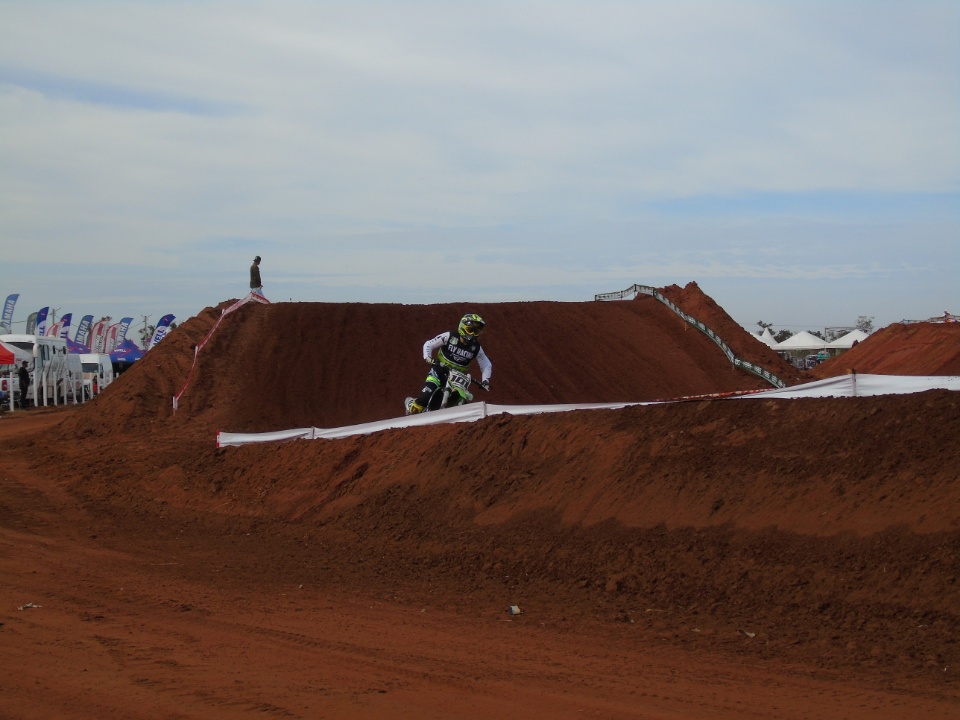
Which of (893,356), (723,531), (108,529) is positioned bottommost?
(108,529)

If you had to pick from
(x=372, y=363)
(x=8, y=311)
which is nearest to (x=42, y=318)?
(x=8, y=311)

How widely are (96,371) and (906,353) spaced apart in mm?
36200

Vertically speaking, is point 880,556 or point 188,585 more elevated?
point 880,556

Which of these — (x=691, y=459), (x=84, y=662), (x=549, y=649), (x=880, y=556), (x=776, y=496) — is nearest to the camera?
(x=84, y=662)

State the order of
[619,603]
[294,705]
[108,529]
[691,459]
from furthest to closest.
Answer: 1. [108,529]
2. [691,459]
3. [619,603]
4. [294,705]

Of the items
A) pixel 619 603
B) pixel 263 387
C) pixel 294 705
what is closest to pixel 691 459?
pixel 619 603

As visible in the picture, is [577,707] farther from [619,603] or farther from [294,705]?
[619,603]

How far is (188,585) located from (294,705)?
410 cm

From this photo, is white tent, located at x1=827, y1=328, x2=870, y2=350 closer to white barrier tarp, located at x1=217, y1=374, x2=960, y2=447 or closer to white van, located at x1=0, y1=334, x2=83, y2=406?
white van, located at x1=0, y1=334, x2=83, y2=406

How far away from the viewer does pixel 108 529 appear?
12.4 meters

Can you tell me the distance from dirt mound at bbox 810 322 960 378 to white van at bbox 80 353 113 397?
31305mm

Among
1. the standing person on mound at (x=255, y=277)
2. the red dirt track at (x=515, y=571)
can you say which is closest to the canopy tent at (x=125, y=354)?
the standing person on mound at (x=255, y=277)

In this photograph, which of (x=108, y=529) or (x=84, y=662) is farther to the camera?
(x=108, y=529)

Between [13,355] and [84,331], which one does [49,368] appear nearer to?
[13,355]
